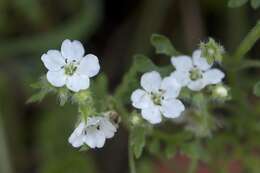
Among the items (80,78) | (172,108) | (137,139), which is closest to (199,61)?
(172,108)

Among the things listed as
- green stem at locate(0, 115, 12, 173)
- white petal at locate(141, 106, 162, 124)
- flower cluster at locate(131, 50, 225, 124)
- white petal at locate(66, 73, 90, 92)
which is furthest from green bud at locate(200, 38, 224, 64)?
green stem at locate(0, 115, 12, 173)

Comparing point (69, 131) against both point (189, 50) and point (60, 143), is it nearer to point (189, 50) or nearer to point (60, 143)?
point (60, 143)

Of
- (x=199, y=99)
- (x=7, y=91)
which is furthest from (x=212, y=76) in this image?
(x=7, y=91)

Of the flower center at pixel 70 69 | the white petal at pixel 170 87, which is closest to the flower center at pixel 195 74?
the white petal at pixel 170 87

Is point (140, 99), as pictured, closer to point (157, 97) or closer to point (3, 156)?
point (157, 97)

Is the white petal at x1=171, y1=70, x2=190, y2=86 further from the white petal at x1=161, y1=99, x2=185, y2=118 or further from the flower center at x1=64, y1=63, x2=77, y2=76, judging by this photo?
the flower center at x1=64, y1=63, x2=77, y2=76
